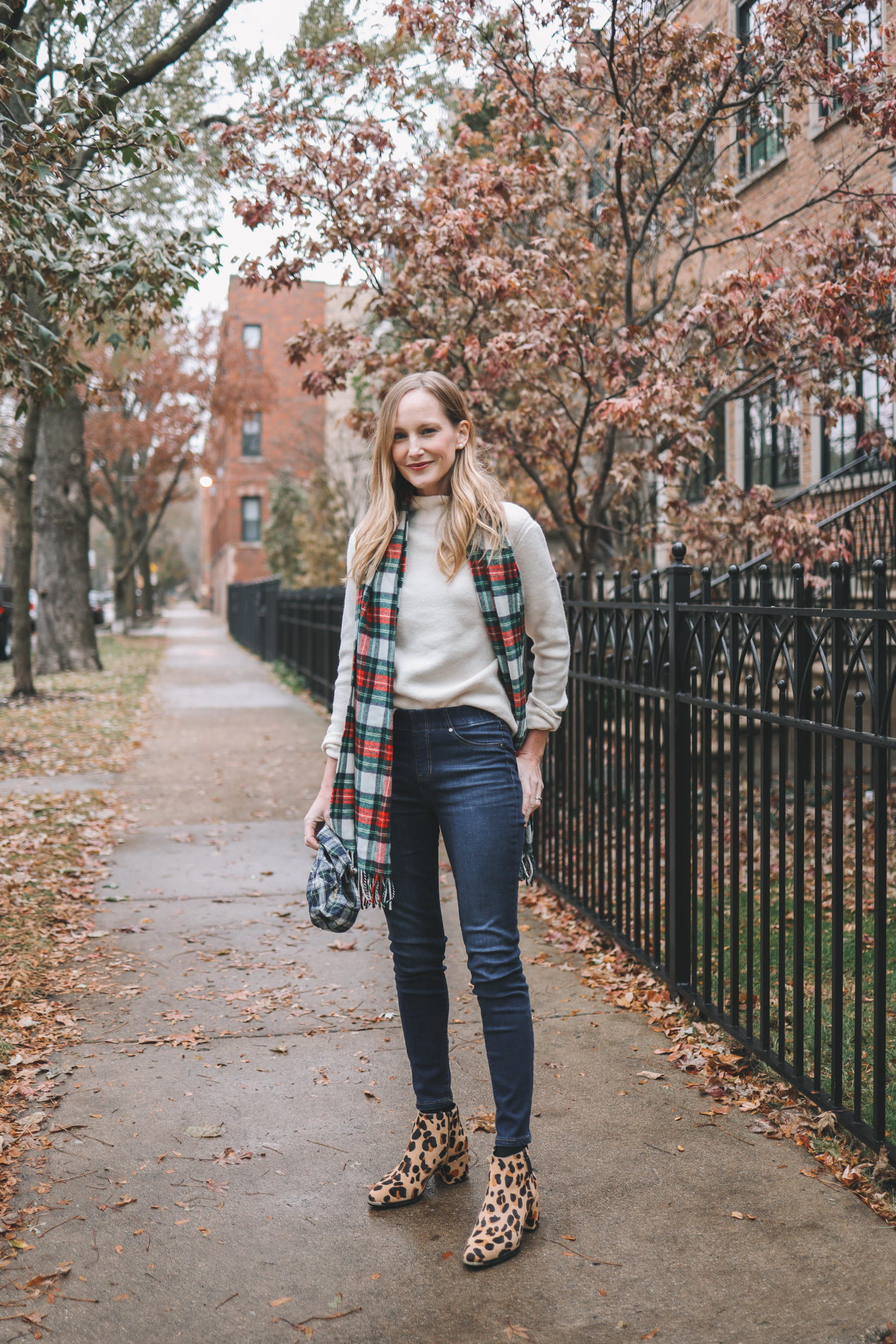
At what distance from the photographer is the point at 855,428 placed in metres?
11.7

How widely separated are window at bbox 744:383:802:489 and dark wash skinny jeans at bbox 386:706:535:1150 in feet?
35.2

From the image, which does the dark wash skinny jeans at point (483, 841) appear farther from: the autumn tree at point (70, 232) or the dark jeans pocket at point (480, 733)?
the autumn tree at point (70, 232)

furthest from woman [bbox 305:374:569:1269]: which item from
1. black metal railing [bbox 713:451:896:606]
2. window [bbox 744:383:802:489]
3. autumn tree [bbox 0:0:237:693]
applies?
window [bbox 744:383:802:489]

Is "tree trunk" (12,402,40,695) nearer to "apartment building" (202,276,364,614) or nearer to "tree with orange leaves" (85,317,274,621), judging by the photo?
"apartment building" (202,276,364,614)

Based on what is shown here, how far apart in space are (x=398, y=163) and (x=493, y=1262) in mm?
6496

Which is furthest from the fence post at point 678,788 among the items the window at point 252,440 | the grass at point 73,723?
the window at point 252,440

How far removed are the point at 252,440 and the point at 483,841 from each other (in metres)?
46.0

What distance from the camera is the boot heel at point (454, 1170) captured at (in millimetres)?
3166

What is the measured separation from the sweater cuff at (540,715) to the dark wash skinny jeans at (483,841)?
0.08m

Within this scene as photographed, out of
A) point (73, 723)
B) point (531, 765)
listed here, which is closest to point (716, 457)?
point (73, 723)

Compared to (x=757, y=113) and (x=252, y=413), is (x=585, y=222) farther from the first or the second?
(x=252, y=413)

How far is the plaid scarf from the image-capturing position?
9.56 ft

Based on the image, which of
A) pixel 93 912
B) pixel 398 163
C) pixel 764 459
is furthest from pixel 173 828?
pixel 764 459

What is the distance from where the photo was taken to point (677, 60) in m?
6.77
